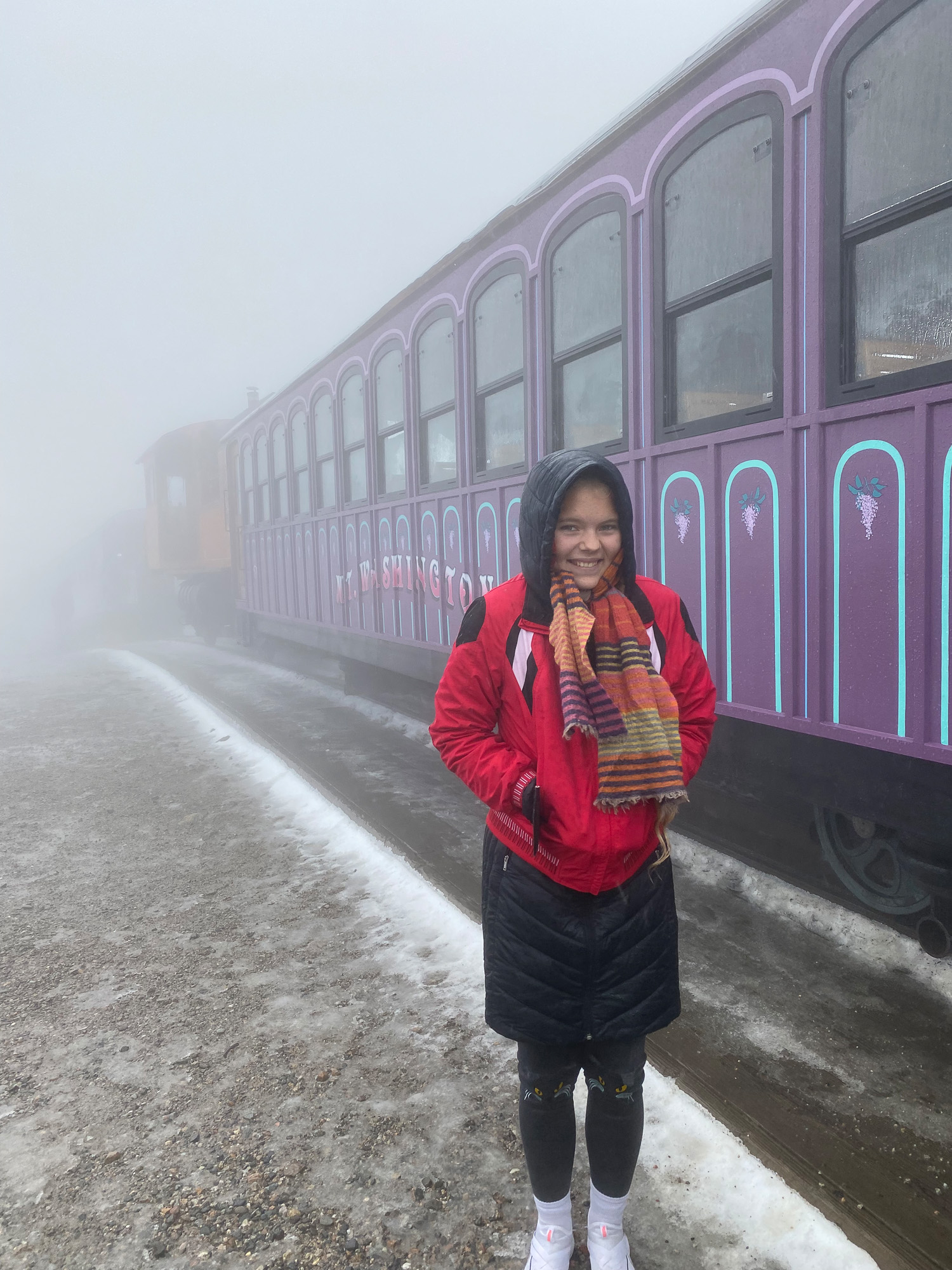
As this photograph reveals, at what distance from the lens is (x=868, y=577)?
274 centimetres

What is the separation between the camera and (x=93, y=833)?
4.82m

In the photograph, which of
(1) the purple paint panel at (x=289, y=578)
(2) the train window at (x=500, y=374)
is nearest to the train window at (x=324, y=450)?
(1) the purple paint panel at (x=289, y=578)

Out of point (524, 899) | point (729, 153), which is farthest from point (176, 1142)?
point (729, 153)

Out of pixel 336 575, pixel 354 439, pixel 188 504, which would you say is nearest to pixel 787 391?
pixel 354 439

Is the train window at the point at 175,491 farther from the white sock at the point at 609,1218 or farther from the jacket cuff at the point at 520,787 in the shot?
the white sock at the point at 609,1218

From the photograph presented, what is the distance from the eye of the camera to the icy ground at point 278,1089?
184 centimetres

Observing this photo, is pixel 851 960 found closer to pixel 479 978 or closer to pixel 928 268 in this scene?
pixel 479 978

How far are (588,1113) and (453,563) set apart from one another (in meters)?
4.17

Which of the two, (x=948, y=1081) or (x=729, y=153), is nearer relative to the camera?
(x=948, y=1081)

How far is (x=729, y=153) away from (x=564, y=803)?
2.86 m

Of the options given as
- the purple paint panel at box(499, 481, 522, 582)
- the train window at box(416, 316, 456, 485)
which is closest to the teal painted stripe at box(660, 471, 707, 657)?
the purple paint panel at box(499, 481, 522, 582)

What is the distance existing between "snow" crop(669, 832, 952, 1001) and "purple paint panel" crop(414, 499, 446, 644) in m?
2.40

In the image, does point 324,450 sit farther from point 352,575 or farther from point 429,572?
point 429,572

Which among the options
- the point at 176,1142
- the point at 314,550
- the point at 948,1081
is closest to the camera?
the point at 176,1142
